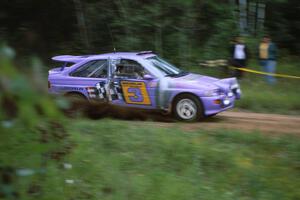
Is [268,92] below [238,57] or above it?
below

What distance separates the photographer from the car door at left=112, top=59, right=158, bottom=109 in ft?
33.7

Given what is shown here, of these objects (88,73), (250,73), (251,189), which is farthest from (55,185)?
(250,73)

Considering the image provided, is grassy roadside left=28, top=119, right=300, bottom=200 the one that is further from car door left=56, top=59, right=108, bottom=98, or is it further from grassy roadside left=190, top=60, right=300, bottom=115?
grassy roadside left=190, top=60, right=300, bottom=115

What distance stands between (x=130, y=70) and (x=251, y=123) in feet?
9.03

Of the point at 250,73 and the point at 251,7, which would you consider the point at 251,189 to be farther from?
the point at 251,7

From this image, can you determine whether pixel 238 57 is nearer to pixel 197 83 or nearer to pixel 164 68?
pixel 164 68

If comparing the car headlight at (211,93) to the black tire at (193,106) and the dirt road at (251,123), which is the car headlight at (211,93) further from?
the dirt road at (251,123)

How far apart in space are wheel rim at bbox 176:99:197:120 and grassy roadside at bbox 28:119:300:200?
2.00m

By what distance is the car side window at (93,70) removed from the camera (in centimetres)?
1087

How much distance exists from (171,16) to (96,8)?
3886mm

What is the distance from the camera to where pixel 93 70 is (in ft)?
36.1

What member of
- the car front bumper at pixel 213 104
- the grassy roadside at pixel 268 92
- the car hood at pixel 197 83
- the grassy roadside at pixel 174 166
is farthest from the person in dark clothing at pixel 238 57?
the grassy roadside at pixel 174 166

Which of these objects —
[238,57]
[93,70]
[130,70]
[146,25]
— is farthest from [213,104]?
[146,25]

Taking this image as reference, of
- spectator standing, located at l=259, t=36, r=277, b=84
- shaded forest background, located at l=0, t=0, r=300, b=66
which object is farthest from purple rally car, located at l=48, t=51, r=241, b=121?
shaded forest background, located at l=0, t=0, r=300, b=66
